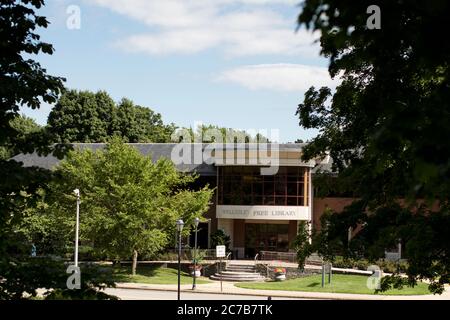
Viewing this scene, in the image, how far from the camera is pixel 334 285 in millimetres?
36438

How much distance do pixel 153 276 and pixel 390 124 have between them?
37.1 m

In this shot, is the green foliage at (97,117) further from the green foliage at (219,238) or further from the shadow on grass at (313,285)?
the shadow on grass at (313,285)

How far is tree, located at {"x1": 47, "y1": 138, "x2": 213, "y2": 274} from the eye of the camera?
36500mm

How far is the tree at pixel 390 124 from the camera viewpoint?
4.42m

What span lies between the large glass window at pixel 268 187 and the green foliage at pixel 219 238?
98.3 inches

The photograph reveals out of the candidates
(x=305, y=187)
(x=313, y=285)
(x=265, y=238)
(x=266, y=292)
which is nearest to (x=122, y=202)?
(x=266, y=292)

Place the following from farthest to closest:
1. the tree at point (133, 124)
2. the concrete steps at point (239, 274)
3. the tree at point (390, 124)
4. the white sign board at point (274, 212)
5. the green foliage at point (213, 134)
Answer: the green foliage at point (213, 134) → the tree at point (133, 124) → the white sign board at point (274, 212) → the concrete steps at point (239, 274) → the tree at point (390, 124)

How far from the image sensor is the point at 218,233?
4738 cm

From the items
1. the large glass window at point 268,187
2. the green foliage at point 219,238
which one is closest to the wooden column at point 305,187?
the large glass window at point 268,187

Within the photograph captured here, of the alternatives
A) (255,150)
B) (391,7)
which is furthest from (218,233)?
(391,7)

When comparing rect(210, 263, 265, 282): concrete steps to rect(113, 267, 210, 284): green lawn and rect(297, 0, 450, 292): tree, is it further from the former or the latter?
rect(297, 0, 450, 292): tree

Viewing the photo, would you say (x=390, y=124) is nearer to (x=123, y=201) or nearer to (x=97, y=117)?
(x=123, y=201)
